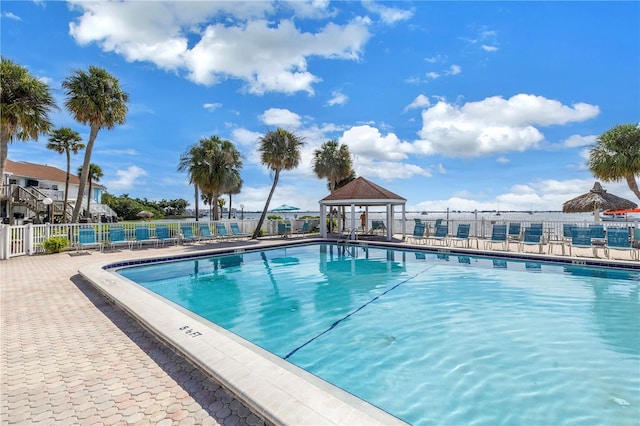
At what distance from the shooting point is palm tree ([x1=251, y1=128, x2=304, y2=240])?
17969 mm

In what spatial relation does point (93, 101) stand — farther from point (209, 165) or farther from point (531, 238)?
point (531, 238)

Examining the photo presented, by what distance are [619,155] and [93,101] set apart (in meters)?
24.3

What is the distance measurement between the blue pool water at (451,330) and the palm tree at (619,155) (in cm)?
736

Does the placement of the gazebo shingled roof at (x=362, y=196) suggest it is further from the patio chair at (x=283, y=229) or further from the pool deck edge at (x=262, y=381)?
the pool deck edge at (x=262, y=381)

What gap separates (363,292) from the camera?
754cm

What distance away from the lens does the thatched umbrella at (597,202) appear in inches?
542

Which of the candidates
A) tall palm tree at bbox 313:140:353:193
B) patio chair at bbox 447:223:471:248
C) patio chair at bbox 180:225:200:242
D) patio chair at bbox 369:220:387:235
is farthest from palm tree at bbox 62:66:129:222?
patio chair at bbox 447:223:471:248

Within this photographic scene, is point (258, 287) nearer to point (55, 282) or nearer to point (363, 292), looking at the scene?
point (363, 292)

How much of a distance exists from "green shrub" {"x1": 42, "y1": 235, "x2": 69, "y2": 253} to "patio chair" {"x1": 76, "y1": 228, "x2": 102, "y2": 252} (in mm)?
492

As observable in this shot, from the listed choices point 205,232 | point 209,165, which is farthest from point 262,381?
point 209,165

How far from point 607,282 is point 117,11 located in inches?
612

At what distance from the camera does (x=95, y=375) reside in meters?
3.05

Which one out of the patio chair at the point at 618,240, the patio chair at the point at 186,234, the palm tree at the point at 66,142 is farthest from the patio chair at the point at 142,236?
the patio chair at the point at 618,240

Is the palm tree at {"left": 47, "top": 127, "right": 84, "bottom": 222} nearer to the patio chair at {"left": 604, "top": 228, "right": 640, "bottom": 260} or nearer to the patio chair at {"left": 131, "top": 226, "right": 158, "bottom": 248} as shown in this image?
the patio chair at {"left": 131, "top": 226, "right": 158, "bottom": 248}
